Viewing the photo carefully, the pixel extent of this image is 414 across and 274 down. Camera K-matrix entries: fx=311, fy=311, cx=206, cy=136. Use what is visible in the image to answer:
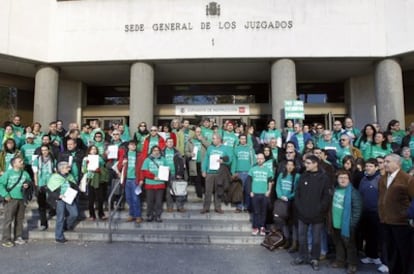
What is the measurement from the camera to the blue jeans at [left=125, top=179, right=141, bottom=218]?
6941mm

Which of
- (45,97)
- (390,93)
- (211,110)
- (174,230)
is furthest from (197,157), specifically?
(390,93)

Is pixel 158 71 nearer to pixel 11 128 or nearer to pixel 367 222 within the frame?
pixel 11 128

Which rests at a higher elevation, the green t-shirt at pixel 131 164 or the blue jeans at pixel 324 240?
the green t-shirt at pixel 131 164

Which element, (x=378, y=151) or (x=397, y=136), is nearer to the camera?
(x=378, y=151)

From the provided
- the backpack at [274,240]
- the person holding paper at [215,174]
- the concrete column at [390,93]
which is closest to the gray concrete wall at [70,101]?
the person holding paper at [215,174]

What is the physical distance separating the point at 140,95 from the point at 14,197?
6.18 meters

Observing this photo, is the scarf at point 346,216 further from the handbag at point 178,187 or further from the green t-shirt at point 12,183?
the green t-shirt at point 12,183

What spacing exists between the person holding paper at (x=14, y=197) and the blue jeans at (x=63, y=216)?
70cm

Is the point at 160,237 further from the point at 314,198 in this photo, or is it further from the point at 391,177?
the point at 391,177

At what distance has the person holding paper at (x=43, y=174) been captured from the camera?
6859 mm

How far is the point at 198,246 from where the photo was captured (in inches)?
240

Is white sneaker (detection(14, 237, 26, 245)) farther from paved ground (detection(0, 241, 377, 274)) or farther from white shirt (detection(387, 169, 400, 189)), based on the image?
white shirt (detection(387, 169, 400, 189))

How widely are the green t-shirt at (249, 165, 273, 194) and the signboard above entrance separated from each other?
27.0 ft

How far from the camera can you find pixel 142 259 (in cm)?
529
